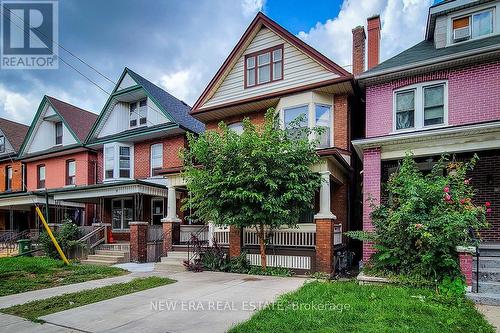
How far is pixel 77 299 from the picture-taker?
7.71 m

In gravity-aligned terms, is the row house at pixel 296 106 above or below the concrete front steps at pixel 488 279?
above

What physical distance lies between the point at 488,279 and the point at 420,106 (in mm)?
5761

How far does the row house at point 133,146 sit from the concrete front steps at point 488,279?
1258cm

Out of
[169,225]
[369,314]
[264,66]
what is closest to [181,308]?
[369,314]

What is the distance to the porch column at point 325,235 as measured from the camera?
1023 centimetres

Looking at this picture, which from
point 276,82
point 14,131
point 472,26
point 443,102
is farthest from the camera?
point 14,131

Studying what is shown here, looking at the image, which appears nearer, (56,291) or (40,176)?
(56,291)

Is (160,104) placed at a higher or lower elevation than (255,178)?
higher

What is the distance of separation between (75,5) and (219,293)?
1164 centimetres

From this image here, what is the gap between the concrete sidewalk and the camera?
7.81 m

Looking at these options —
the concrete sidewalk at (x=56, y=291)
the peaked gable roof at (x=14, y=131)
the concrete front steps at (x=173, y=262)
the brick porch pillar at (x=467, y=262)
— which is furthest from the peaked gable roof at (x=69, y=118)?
the brick porch pillar at (x=467, y=262)

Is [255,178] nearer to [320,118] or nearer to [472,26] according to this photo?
[320,118]

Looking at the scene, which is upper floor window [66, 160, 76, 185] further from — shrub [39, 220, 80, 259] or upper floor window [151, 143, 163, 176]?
upper floor window [151, 143, 163, 176]

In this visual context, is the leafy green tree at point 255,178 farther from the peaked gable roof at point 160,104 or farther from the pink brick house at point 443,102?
the peaked gable roof at point 160,104
